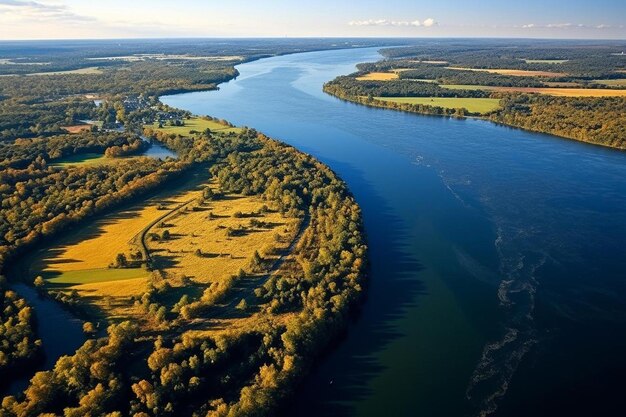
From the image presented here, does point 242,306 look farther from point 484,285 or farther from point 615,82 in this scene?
point 615,82

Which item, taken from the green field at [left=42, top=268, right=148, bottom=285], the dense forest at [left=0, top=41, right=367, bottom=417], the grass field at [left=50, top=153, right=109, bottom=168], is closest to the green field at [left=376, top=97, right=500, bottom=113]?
the dense forest at [left=0, top=41, right=367, bottom=417]

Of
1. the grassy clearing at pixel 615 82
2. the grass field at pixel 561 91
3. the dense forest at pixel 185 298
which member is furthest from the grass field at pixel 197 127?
the grassy clearing at pixel 615 82

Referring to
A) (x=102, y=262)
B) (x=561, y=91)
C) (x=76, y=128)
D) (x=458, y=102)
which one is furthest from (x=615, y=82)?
(x=102, y=262)

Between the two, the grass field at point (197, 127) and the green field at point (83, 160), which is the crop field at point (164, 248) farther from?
the grass field at point (197, 127)

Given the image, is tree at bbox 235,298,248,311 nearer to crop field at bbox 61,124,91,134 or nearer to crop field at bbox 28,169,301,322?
crop field at bbox 28,169,301,322

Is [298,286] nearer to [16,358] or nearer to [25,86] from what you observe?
[16,358]

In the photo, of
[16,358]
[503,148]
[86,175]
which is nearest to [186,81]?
[86,175]
